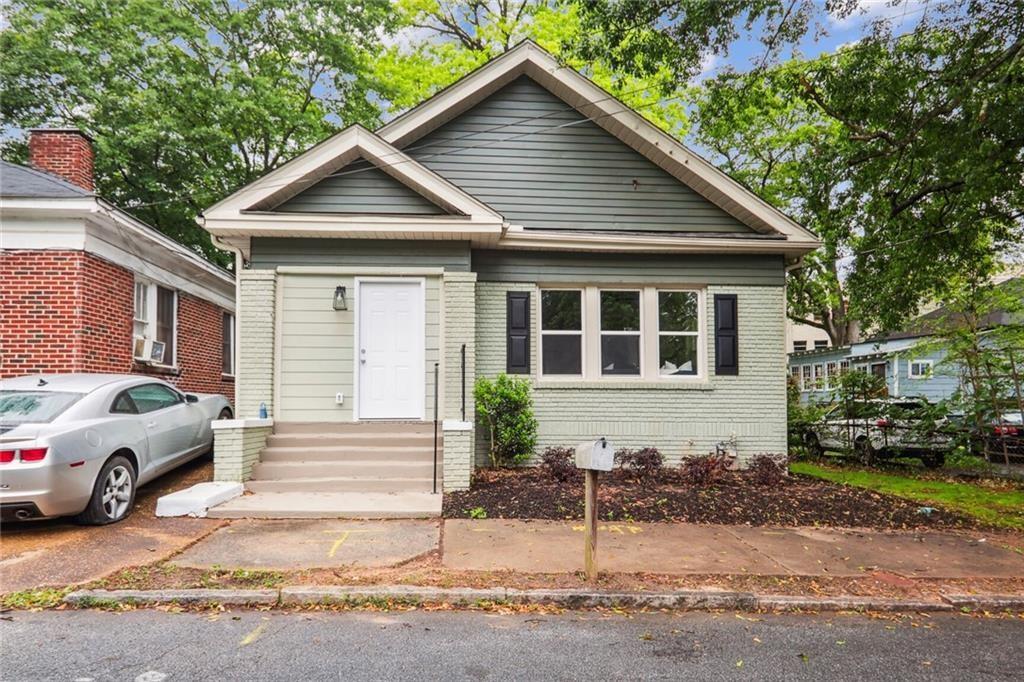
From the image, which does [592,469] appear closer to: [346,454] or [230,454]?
[346,454]

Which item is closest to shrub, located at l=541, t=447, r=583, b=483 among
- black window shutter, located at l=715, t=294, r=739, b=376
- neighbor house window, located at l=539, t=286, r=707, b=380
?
neighbor house window, located at l=539, t=286, r=707, b=380

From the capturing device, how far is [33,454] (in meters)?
5.34

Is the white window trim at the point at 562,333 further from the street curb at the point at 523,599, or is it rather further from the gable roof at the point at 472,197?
the street curb at the point at 523,599

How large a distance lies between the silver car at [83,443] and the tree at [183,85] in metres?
10.1

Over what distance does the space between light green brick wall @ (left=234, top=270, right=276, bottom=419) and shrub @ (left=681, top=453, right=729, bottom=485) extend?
602 centimetres

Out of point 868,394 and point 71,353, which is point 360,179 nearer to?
point 71,353

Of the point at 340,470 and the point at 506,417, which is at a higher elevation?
the point at 506,417

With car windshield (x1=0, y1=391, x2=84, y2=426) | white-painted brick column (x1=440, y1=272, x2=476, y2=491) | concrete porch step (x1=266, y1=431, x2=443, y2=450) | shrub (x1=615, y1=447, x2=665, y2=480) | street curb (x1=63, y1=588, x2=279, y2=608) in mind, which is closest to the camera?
street curb (x1=63, y1=588, x2=279, y2=608)

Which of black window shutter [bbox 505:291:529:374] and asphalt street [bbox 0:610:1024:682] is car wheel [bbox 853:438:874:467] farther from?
asphalt street [bbox 0:610:1024:682]

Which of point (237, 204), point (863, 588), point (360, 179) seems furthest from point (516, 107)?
point (863, 588)

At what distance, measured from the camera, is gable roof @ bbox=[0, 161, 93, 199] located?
8648 millimetres

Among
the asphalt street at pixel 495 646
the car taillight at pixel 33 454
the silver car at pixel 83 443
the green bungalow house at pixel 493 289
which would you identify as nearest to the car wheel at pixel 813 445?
the green bungalow house at pixel 493 289

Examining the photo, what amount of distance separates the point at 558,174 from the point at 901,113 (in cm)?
495

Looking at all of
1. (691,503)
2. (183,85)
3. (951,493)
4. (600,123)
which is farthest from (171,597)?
(183,85)
